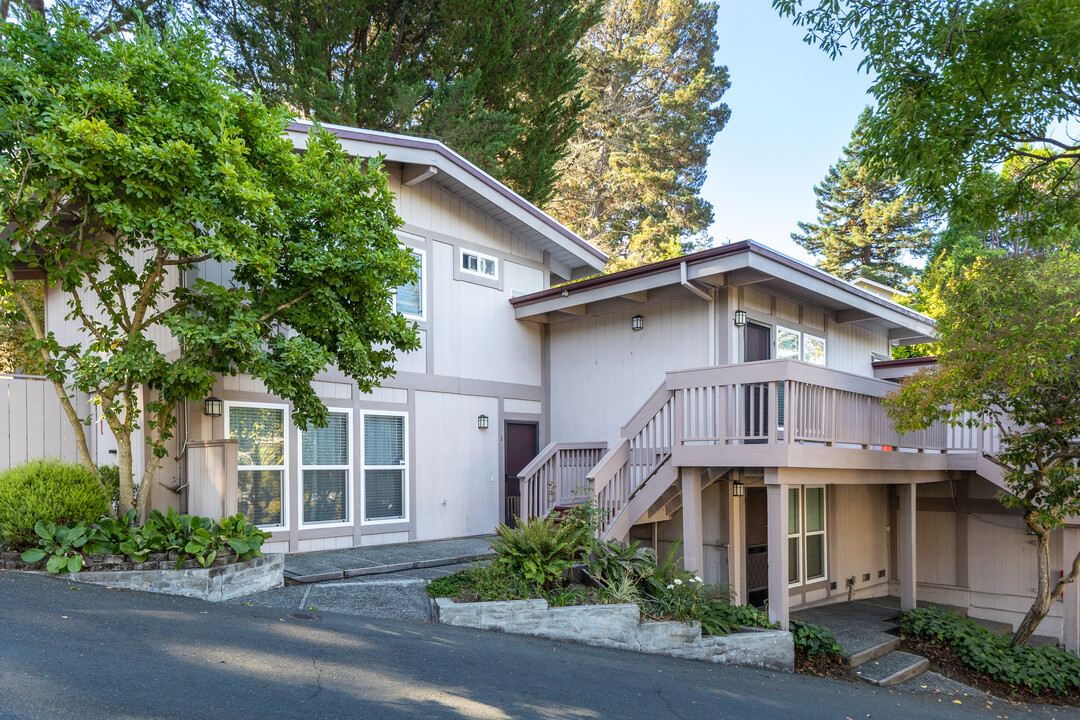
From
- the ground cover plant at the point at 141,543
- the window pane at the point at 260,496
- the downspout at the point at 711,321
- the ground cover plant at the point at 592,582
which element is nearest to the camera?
the ground cover plant at the point at 141,543

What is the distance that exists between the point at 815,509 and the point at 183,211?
954cm

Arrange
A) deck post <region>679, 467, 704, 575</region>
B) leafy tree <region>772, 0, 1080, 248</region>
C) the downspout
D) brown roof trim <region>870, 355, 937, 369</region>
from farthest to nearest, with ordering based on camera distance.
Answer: brown roof trim <region>870, 355, 937, 369</region> → the downspout → deck post <region>679, 467, 704, 575</region> → leafy tree <region>772, 0, 1080, 248</region>

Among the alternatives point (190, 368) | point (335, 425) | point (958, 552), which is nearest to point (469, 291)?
point (335, 425)

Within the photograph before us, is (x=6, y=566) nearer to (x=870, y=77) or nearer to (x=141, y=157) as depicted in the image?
(x=141, y=157)

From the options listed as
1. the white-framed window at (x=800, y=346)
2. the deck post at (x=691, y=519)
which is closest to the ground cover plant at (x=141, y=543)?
the deck post at (x=691, y=519)

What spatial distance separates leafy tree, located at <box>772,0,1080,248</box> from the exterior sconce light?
24.4ft

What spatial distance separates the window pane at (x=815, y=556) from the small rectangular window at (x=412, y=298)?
681 centimetres

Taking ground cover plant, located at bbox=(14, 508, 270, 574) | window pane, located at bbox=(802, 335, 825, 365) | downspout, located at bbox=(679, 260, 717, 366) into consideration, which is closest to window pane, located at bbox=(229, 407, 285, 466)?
ground cover plant, located at bbox=(14, 508, 270, 574)

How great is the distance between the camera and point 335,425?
33.6ft

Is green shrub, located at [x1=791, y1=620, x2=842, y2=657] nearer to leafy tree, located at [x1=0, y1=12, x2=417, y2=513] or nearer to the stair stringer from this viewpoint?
the stair stringer

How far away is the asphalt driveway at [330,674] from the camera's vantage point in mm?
4691

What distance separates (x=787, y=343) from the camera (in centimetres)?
1195

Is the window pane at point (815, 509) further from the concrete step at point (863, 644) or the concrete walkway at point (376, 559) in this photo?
the concrete walkway at point (376, 559)

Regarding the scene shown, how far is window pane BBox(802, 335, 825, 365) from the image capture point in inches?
489
